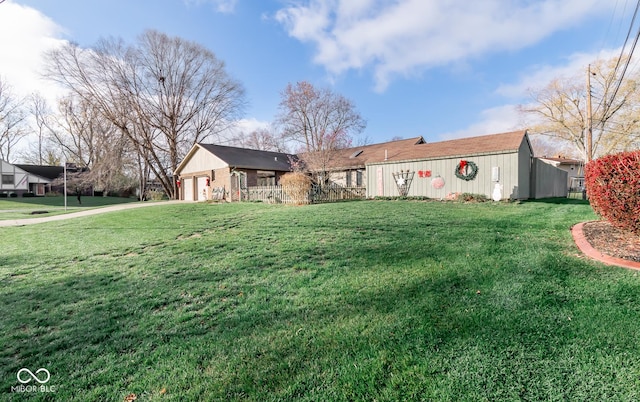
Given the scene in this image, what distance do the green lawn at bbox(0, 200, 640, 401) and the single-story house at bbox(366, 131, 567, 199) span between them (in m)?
8.21

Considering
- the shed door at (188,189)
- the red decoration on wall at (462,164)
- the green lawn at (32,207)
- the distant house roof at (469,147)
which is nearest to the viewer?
the distant house roof at (469,147)

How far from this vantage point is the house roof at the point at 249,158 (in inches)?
827

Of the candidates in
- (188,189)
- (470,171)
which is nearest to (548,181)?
(470,171)

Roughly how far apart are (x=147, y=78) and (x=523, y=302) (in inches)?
1365

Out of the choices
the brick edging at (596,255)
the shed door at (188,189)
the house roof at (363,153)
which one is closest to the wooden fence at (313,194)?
the house roof at (363,153)

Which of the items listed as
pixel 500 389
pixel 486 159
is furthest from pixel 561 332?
pixel 486 159

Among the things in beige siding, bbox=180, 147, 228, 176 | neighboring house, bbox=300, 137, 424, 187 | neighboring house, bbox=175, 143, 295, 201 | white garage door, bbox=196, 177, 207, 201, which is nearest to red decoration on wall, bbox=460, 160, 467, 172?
neighboring house, bbox=300, 137, 424, 187

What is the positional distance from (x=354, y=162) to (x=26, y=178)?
37.9 meters

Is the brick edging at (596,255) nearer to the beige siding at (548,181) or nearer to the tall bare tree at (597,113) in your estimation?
the beige siding at (548,181)

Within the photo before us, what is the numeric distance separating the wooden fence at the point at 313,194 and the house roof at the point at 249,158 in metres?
3.11

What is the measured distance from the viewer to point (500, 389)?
6.15 feet

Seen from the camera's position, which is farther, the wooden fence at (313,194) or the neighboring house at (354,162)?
the neighboring house at (354,162)

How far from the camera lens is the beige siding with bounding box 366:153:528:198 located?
12.6 metres

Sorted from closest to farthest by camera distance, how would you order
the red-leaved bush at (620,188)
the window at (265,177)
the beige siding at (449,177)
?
the red-leaved bush at (620,188) → the beige siding at (449,177) → the window at (265,177)
